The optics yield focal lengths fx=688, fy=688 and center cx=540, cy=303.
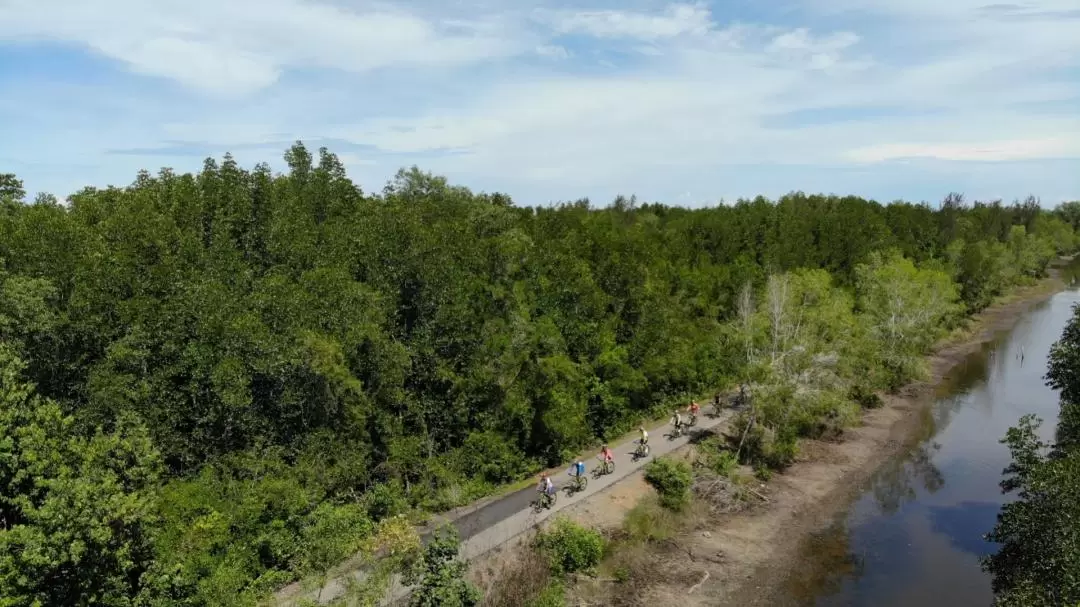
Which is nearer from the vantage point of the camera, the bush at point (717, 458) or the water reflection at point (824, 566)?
the water reflection at point (824, 566)

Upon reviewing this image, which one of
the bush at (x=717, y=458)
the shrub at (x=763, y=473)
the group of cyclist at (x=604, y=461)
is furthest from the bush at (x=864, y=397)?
the bush at (x=717, y=458)

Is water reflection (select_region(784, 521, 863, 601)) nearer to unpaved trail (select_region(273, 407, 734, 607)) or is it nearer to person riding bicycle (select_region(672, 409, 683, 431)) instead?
unpaved trail (select_region(273, 407, 734, 607))

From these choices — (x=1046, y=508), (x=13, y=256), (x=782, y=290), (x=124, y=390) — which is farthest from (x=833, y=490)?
(x=13, y=256)

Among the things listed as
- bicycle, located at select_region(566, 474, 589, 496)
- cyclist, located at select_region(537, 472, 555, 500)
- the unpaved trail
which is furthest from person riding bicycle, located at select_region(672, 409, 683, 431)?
cyclist, located at select_region(537, 472, 555, 500)

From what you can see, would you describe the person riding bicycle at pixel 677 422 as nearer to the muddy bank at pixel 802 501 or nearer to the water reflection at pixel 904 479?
the muddy bank at pixel 802 501

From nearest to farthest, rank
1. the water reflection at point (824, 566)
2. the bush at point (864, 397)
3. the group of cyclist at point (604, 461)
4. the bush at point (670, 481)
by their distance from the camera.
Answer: the water reflection at point (824, 566), the group of cyclist at point (604, 461), the bush at point (670, 481), the bush at point (864, 397)

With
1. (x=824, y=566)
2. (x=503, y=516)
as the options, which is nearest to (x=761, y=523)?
(x=824, y=566)

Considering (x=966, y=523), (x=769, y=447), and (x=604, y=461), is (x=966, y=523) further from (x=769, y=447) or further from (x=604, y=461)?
(x=604, y=461)
